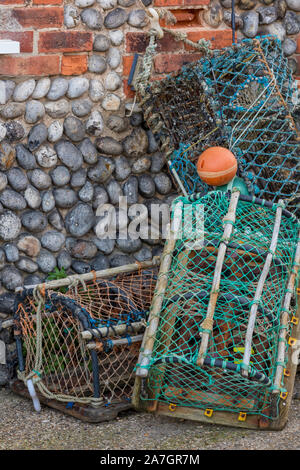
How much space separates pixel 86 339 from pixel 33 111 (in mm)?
1488

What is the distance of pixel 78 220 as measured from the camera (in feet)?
14.9

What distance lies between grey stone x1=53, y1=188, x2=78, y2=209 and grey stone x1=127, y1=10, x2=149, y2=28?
3.73ft

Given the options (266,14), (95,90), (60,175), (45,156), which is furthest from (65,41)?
(266,14)

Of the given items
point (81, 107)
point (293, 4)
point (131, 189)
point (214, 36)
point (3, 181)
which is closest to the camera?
point (3, 181)

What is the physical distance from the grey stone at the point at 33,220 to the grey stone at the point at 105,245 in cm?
39

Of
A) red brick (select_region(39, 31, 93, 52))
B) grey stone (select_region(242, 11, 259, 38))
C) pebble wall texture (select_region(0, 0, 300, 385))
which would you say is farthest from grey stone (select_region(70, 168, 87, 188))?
grey stone (select_region(242, 11, 259, 38))

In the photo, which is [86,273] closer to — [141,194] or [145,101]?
[141,194]

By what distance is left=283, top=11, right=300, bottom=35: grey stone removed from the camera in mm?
5105

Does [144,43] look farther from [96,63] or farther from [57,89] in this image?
[57,89]

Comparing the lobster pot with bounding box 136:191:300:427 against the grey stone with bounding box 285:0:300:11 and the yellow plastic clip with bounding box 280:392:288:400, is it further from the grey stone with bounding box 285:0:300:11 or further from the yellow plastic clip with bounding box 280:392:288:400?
the grey stone with bounding box 285:0:300:11

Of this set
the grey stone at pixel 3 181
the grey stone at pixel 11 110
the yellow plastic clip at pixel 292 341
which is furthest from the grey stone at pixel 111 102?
the yellow plastic clip at pixel 292 341

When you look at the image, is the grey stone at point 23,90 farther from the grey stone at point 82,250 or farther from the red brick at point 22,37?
the grey stone at point 82,250

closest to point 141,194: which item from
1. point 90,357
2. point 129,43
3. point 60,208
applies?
point 60,208

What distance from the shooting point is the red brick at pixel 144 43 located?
4625 millimetres
